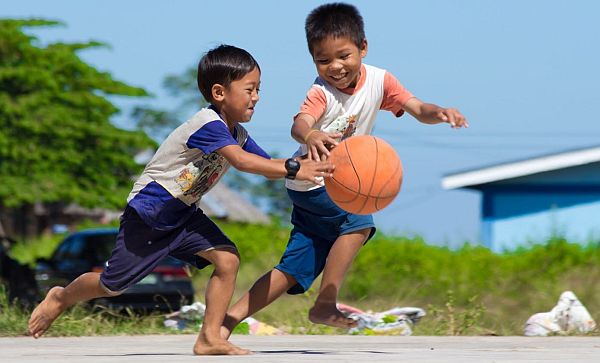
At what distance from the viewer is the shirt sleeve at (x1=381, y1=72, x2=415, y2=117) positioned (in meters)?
7.40

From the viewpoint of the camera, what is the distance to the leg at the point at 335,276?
24.4ft

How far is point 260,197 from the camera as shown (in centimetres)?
10875

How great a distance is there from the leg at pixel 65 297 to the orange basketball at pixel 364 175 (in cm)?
147

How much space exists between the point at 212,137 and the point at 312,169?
0.59 m

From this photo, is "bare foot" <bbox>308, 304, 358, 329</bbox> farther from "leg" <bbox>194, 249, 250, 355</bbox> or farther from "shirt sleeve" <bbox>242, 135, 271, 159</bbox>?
"shirt sleeve" <bbox>242, 135, 271, 159</bbox>

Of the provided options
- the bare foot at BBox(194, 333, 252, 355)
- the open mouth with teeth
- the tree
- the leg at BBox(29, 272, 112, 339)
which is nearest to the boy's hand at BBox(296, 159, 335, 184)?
the open mouth with teeth

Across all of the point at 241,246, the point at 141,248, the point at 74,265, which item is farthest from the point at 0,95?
the point at 141,248

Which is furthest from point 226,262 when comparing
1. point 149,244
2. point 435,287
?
point 435,287

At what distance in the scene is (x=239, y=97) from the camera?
6863 millimetres

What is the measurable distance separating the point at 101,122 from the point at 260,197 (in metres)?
58.2

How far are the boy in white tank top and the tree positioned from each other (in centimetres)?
4195

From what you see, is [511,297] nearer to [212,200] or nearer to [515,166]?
[515,166]

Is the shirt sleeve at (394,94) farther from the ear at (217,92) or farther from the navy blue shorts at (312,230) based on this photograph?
the ear at (217,92)

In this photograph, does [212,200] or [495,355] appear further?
[212,200]
